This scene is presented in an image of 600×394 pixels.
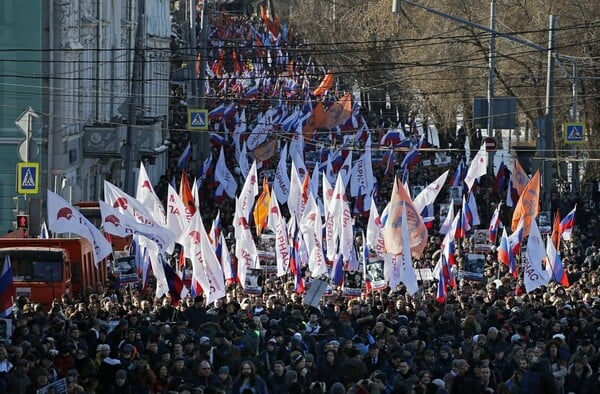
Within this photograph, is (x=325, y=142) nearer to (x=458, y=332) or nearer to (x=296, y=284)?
(x=296, y=284)

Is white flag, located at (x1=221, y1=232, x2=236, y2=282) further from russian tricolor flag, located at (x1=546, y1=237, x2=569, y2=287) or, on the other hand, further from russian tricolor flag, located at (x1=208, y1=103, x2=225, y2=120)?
russian tricolor flag, located at (x1=208, y1=103, x2=225, y2=120)

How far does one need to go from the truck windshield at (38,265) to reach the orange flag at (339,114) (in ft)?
111

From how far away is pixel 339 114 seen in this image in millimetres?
63094

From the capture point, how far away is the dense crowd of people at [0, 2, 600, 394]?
57.3ft

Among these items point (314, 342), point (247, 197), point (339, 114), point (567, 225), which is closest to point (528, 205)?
point (567, 225)

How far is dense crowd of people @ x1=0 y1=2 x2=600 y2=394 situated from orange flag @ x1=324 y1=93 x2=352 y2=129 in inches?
→ 1280

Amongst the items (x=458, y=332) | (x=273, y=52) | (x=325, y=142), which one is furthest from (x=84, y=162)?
(x=273, y=52)

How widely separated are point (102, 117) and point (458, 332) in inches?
1124

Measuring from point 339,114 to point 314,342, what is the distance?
42.3m

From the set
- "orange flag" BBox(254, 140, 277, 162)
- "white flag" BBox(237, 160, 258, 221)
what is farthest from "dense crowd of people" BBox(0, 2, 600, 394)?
"orange flag" BBox(254, 140, 277, 162)

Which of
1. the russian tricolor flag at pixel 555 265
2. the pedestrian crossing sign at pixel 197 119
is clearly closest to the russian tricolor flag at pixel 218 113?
the pedestrian crossing sign at pixel 197 119

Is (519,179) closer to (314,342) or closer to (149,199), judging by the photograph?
(149,199)

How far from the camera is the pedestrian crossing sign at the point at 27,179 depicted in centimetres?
3366

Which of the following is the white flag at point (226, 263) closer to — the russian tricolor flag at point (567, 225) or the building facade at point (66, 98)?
the building facade at point (66, 98)
